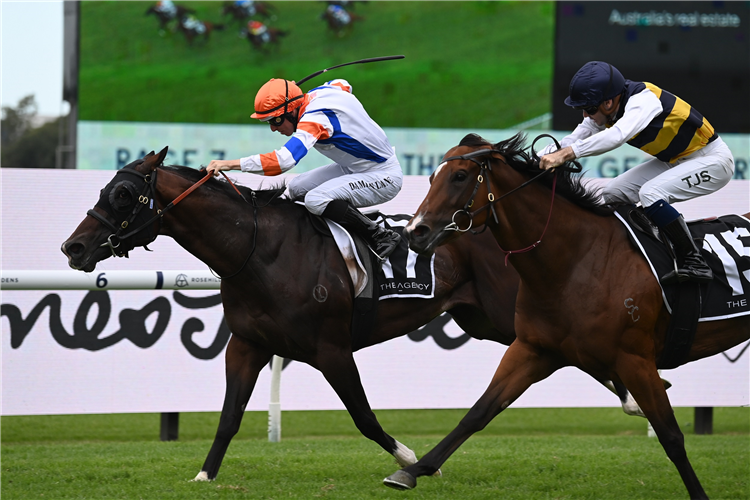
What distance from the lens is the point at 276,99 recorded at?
180 inches

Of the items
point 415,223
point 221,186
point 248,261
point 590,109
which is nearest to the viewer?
point 415,223

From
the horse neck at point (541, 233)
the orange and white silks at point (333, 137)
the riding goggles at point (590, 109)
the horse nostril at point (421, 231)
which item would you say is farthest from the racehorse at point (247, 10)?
the horse nostril at point (421, 231)

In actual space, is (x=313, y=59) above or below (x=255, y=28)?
below

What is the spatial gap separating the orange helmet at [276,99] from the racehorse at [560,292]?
115 centimetres

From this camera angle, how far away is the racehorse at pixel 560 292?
3812 millimetres

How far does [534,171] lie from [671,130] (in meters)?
0.74

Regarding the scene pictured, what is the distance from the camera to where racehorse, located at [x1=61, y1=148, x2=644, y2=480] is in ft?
13.9

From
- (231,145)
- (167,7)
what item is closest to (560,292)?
(231,145)

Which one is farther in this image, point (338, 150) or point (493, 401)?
point (338, 150)

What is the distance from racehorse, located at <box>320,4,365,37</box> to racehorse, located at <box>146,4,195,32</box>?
2.28 m

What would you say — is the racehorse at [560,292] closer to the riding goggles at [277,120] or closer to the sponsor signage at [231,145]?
the riding goggles at [277,120]

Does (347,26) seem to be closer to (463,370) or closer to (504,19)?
(504,19)

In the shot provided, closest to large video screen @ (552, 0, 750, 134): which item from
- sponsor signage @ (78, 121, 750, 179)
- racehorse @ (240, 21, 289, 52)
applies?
sponsor signage @ (78, 121, 750, 179)

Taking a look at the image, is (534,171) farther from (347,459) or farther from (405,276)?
(347,459)
